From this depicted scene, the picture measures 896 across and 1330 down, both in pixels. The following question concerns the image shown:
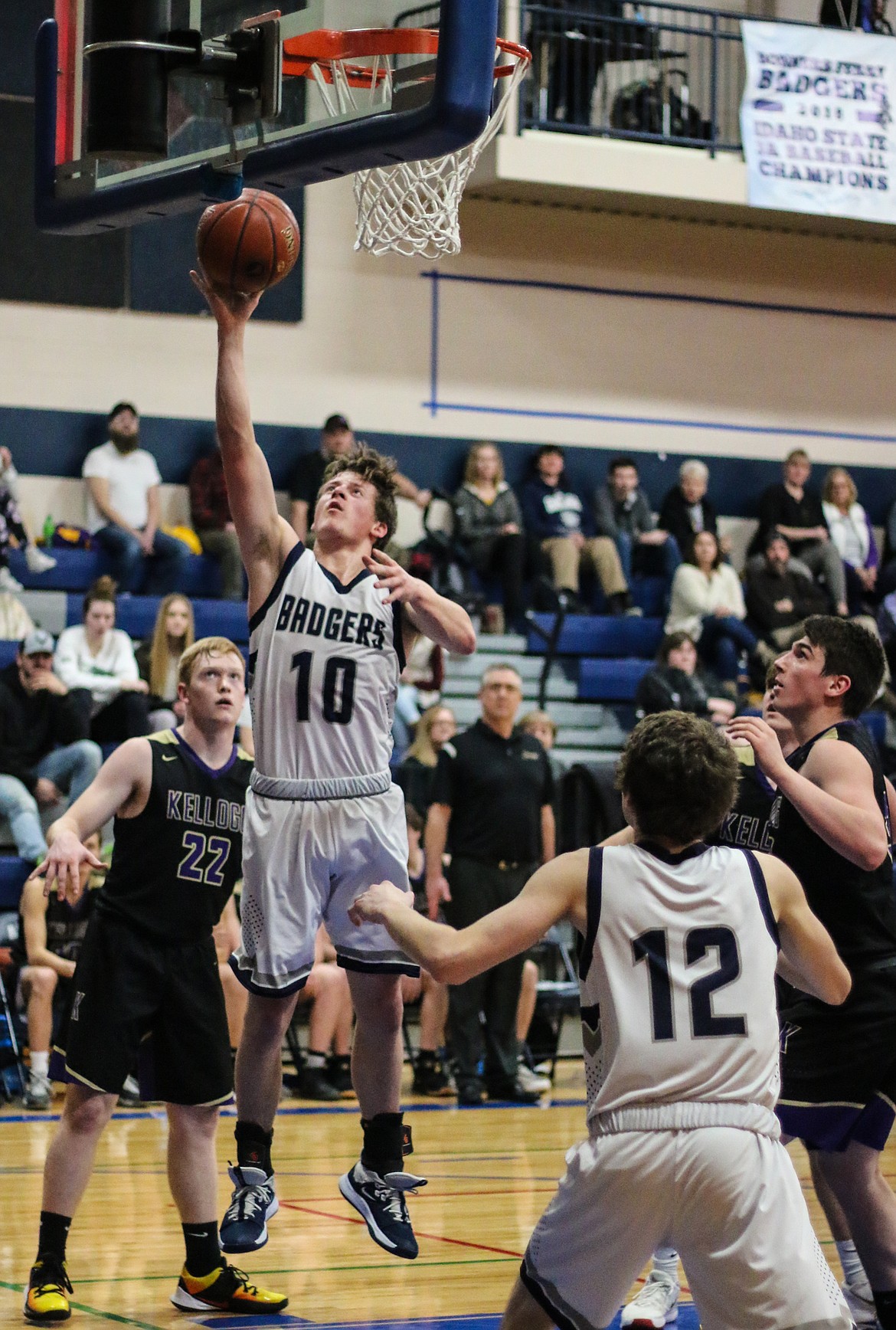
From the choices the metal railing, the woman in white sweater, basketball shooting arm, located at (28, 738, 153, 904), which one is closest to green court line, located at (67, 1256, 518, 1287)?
basketball shooting arm, located at (28, 738, 153, 904)

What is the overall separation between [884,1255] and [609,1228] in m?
1.70

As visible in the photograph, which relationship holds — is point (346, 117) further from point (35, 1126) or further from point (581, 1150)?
point (35, 1126)

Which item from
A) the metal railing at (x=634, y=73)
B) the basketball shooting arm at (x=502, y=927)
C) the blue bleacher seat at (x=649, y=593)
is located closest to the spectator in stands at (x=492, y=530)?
the blue bleacher seat at (x=649, y=593)

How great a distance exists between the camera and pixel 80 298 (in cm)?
1442

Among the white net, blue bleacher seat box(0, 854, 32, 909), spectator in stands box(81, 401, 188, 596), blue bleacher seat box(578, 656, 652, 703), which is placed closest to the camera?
the white net

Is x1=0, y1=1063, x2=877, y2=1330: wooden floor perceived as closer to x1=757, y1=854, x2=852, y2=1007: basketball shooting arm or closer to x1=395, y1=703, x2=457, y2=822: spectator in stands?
x1=395, y1=703, x2=457, y2=822: spectator in stands

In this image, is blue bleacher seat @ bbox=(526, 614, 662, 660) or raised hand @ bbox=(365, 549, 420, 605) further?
blue bleacher seat @ bbox=(526, 614, 662, 660)

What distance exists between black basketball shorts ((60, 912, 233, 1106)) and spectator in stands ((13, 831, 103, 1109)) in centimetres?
375

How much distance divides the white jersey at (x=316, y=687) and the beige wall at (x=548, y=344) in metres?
9.52

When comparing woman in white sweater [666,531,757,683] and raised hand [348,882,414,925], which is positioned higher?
woman in white sweater [666,531,757,683]

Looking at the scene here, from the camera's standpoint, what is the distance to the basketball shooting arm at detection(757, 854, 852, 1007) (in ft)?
12.9

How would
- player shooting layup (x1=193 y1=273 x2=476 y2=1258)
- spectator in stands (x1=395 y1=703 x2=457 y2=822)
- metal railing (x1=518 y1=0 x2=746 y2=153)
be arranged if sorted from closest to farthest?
player shooting layup (x1=193 y1=273 x2=476 y2=1258) → spectator in stands (x1=395 y1=703 x2=457 y2=822) → metal railing (x1=518 y1=0 x2=746 y2=153)

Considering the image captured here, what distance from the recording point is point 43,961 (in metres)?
9.87

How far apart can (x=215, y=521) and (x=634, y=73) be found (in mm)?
5819
